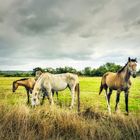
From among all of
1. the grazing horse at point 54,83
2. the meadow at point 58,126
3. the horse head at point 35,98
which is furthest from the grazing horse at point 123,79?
the meadow at point 58,126

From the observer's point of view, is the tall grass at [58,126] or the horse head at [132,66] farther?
the horse head at [132,66]

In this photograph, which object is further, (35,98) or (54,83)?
(54,83)

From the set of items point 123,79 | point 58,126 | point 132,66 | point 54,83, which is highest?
point 132,66

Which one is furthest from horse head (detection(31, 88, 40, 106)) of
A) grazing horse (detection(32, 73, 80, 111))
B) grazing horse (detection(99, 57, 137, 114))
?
grazing horse (detection(99, 57, 137, 114))

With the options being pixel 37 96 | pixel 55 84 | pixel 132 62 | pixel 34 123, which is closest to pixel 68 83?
pixel 55 84

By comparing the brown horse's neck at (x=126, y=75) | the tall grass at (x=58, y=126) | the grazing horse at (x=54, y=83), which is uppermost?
the brown horse's neck at (x=126, y=75)

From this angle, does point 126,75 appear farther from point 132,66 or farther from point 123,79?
point 132,66

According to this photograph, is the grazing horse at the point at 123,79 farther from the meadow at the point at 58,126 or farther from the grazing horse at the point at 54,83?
the meadow at the point at 58,126

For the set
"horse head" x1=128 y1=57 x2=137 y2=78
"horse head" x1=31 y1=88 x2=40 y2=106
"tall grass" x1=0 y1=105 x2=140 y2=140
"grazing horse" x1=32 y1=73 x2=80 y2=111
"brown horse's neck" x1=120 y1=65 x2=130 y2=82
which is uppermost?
"horse head" x1=128 y1=57 x2=137 y2=78

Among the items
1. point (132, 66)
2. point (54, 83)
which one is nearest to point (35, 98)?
point (54, 83)

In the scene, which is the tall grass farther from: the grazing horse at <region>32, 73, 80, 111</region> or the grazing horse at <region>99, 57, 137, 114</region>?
the grazing horse at <region>32, 73, 80, 111</region>

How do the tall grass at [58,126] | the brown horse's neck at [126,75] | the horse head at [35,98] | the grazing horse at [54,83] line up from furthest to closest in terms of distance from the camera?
1. the grazing horse at [54,83]
2. the brown horse's neck at [126,75]
3. the horse head at [35,98]
4. the tall grass at [58,126]

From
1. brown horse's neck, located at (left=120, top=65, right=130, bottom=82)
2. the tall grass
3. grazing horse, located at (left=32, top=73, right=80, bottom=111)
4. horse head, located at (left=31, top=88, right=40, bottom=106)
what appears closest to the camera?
the tall grass

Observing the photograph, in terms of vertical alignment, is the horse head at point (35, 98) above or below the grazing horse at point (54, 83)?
below
